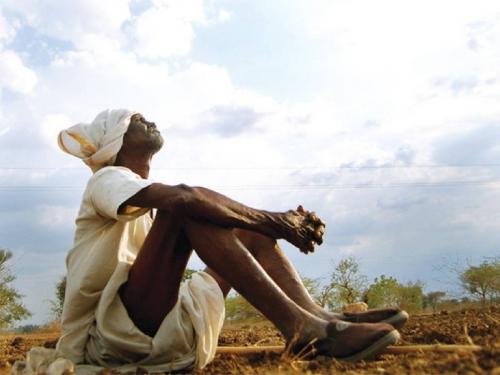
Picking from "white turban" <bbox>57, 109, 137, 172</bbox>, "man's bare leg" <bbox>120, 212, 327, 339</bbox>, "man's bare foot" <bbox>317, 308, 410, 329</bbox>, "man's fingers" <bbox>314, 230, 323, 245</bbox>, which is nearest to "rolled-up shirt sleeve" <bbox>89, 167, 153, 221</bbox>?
"man's bare leg" <bbox>120, 212, 327, 339</bbox>

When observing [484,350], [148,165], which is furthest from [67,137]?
[484,350]

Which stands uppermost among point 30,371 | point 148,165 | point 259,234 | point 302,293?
point 148,165

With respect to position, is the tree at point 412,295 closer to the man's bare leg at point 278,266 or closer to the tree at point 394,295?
the tree at point 394,295

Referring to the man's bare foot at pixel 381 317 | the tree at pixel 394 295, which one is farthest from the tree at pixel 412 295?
the man's bare foot at pixel 381 317

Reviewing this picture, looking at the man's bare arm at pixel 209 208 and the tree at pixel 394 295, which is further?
the tree at pixel 394 295

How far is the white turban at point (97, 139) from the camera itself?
3498mm

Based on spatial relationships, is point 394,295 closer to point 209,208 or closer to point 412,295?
point 412,295

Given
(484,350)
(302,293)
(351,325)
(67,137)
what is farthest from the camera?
(67,137)

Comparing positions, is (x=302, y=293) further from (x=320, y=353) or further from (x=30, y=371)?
(x=30, y=371)

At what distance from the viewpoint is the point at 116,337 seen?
Answer: 3102 millimetres

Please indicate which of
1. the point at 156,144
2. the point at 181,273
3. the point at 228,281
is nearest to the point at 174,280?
the point at 181,273

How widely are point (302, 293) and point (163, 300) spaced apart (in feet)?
2.47

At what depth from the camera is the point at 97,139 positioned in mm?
3553

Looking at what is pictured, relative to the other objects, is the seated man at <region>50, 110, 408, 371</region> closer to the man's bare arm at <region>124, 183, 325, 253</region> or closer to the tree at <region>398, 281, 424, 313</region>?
the man's bare arm at <region>124, 183, 325, 253</region>
